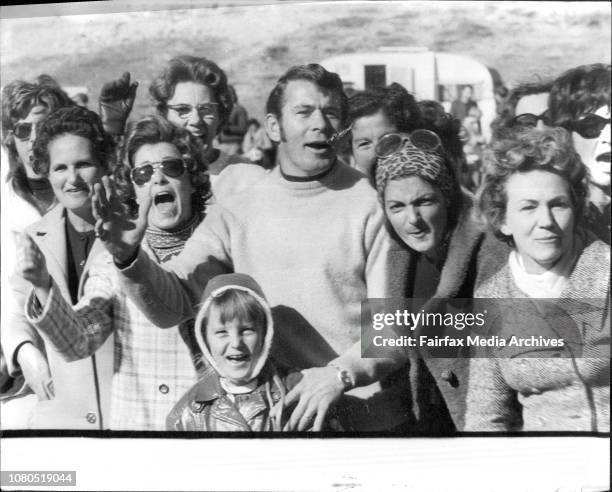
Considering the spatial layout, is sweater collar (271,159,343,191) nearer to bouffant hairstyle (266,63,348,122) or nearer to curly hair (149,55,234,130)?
bouffant hairstyle (266,63,348,122)

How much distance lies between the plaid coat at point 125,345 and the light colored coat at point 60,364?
38 millimetres

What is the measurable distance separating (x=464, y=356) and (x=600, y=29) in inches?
59.5

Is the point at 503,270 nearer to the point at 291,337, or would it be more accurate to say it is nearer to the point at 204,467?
the point at 291,337

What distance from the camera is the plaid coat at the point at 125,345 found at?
383 centimetres

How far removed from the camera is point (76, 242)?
3934 mm

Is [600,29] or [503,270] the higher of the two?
[600,29]

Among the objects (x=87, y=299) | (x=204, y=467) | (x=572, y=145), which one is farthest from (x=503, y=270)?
(x=87, y=299)

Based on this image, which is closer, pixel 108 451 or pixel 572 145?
pixel 572 145

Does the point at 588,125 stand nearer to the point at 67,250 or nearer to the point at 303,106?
the point at 303,106

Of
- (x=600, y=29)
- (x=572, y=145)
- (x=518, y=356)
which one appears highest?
(x=600, y=29)

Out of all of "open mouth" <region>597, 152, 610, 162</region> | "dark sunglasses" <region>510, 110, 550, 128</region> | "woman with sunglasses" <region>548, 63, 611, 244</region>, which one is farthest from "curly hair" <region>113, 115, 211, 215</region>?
"open mouth" <region>597, 152, 610, 162</region>

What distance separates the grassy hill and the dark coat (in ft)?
2.16

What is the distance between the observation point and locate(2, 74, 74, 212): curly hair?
154 inches

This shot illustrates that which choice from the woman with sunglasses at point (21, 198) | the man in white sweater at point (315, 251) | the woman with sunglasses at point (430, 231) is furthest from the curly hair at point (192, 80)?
the woman with sunglasses at point (430, 231)
